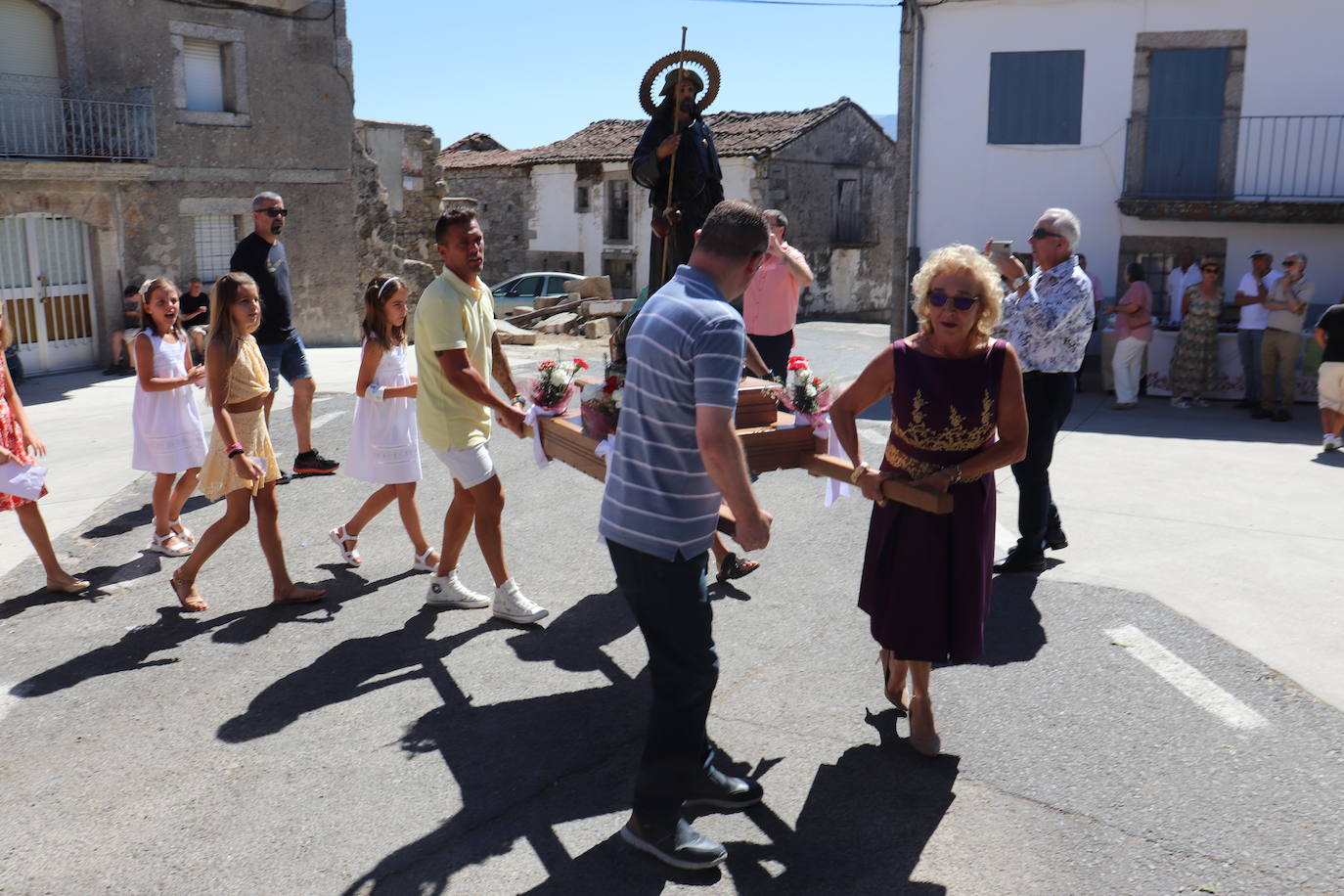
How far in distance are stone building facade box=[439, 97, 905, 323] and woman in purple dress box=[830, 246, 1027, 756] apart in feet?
87.8

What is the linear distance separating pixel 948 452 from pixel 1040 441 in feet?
7.56

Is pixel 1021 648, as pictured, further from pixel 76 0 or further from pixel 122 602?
pixel 76 0

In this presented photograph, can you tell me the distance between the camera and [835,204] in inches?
1300

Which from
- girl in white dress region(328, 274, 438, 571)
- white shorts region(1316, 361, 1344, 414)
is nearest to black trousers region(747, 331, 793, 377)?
girl in white dress region(328, 274, 438, 571)

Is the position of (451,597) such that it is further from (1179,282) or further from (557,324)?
(557,324)

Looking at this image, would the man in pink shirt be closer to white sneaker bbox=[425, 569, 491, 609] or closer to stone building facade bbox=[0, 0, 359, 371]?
white sneaker bbox=[425, 569, 491, 609]

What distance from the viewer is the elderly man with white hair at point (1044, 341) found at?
20.0ft

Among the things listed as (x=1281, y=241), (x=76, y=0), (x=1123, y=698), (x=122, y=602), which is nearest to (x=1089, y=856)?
(x=1123, y=698)

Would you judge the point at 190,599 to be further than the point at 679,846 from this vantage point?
Yes

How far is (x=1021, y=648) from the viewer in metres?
5.30

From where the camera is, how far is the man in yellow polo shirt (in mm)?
5270

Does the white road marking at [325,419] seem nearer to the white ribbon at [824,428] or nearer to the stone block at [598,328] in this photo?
the white ribbon at [824,428]

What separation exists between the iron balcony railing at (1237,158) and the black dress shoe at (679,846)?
14.4 m

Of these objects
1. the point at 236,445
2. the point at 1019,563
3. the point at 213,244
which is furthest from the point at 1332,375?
the point at 213,244
